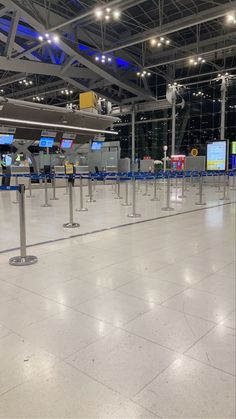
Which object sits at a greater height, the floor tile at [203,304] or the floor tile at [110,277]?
the floor tile at [110,277]

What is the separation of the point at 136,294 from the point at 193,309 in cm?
54

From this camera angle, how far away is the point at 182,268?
364 centimetres

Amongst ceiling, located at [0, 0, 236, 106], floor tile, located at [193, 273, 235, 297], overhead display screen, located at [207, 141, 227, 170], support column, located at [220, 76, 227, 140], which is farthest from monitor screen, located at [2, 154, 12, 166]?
floor tile, located at [193, 273, 235, 297]

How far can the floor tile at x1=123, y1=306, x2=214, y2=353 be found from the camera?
215cm

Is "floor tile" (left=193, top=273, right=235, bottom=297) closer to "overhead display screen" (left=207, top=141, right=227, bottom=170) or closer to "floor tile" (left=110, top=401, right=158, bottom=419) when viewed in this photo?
"floor tile" (left=110, top=401, right=158, bottom=419)

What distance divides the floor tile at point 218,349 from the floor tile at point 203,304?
0.21 metres

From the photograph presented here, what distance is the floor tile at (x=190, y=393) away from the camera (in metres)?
1.54

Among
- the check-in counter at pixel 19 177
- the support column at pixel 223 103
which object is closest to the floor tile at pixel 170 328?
the check-in counter at pixel 19 177

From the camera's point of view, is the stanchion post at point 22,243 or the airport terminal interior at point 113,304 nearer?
the airport terminal interior at point 113,304

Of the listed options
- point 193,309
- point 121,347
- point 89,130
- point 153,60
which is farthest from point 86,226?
point 153,60

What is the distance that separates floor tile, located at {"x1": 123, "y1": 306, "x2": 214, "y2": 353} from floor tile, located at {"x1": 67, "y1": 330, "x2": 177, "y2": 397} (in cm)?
9

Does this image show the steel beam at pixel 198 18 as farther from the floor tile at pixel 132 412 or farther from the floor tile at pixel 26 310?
the floor tile at pixel 132 412

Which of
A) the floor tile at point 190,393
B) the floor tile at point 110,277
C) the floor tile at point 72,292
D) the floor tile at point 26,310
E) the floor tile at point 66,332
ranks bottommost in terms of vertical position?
the floor tile at point 190,393

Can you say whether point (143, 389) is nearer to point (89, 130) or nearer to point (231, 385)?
point (231, 385)
